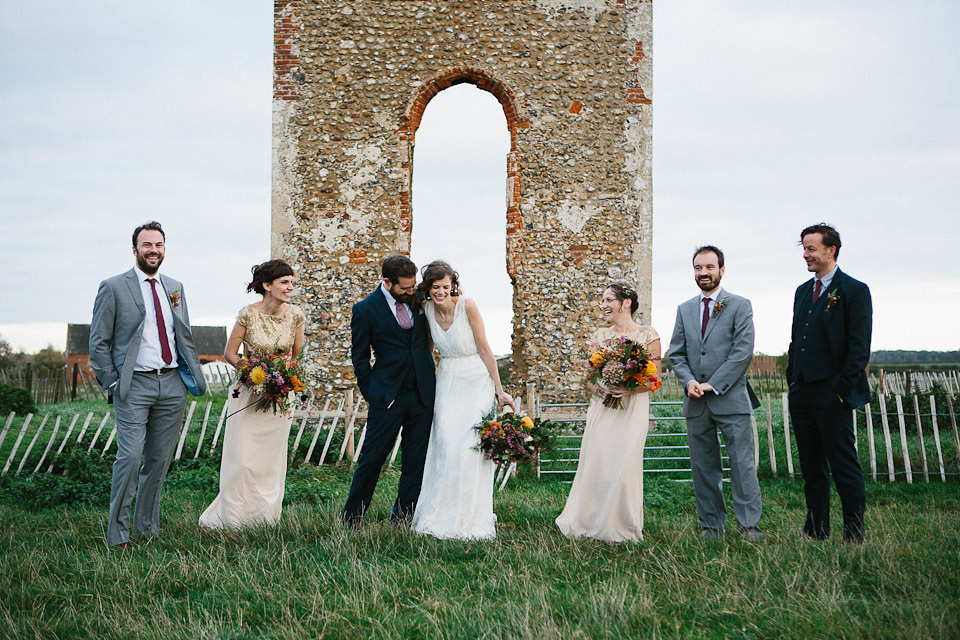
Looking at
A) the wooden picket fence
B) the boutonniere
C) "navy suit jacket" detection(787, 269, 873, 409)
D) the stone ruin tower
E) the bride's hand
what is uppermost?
the stone ruin tower

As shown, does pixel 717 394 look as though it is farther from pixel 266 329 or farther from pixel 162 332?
pixel 162 332

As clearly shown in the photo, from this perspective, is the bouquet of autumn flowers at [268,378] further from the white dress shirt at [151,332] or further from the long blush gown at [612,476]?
the long blush gown at [612,476]

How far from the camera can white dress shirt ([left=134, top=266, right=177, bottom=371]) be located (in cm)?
515

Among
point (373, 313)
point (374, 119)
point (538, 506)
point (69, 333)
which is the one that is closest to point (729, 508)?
point (538, 506)

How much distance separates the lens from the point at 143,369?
16.8 feet

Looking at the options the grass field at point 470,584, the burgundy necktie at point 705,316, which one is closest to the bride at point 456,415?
the grass field at point 470,584

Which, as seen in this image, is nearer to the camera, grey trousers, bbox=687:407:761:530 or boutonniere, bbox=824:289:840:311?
boutonniere, bbox=824:289:840:311

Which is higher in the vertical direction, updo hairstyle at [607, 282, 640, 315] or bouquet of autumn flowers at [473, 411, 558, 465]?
updo hairstyle at [607, 282, 640, 315]

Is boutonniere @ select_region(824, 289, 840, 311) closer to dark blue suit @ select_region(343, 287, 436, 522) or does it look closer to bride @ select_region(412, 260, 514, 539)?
bride @ select_region(412, 260, 514, 539)

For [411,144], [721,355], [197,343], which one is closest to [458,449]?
[721,355]

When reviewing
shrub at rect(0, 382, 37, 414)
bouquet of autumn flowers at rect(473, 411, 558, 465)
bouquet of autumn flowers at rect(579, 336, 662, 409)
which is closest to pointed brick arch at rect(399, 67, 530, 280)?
bouquet of autumn flowers at rect(579, 336, 662, 409)

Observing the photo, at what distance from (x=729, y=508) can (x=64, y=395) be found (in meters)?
19.8

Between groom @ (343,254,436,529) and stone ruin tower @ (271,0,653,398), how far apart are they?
597 centimetres

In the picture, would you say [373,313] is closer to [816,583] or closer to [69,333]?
[816,583]
